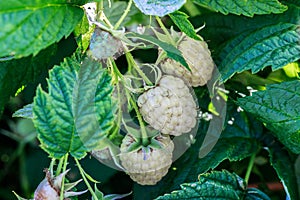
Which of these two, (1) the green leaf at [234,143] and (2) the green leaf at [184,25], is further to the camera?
(1) the green leaf at [234,143]

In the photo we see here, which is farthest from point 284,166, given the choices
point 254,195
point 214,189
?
point 214,189

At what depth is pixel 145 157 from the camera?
110cm

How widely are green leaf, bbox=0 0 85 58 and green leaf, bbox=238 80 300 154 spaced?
0.37 meters

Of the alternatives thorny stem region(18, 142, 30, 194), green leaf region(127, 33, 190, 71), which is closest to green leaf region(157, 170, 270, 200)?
green leaf region(127, 33, 190, 71)

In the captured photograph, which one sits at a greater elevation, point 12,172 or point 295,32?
point 295,32

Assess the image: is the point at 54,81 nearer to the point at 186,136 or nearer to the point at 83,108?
the point at 83,108

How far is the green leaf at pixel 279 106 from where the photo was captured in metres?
1.14

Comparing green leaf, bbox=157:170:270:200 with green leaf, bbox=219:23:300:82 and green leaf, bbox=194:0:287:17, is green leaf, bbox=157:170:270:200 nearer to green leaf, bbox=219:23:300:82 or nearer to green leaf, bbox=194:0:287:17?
green leaf, bbox=219:23:300:82

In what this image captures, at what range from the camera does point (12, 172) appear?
1.92 m

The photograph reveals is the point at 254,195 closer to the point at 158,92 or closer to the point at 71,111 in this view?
the point at 158,92

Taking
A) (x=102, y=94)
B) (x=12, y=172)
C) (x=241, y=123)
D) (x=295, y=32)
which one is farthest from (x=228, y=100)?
(x=12, y=172)

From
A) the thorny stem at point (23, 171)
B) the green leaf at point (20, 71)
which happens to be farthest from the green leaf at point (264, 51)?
the thorny stem at point (23, 171)

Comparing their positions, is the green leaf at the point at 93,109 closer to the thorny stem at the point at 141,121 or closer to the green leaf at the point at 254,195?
the thorny stem at the point at 141,121

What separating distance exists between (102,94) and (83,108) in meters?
0.03
